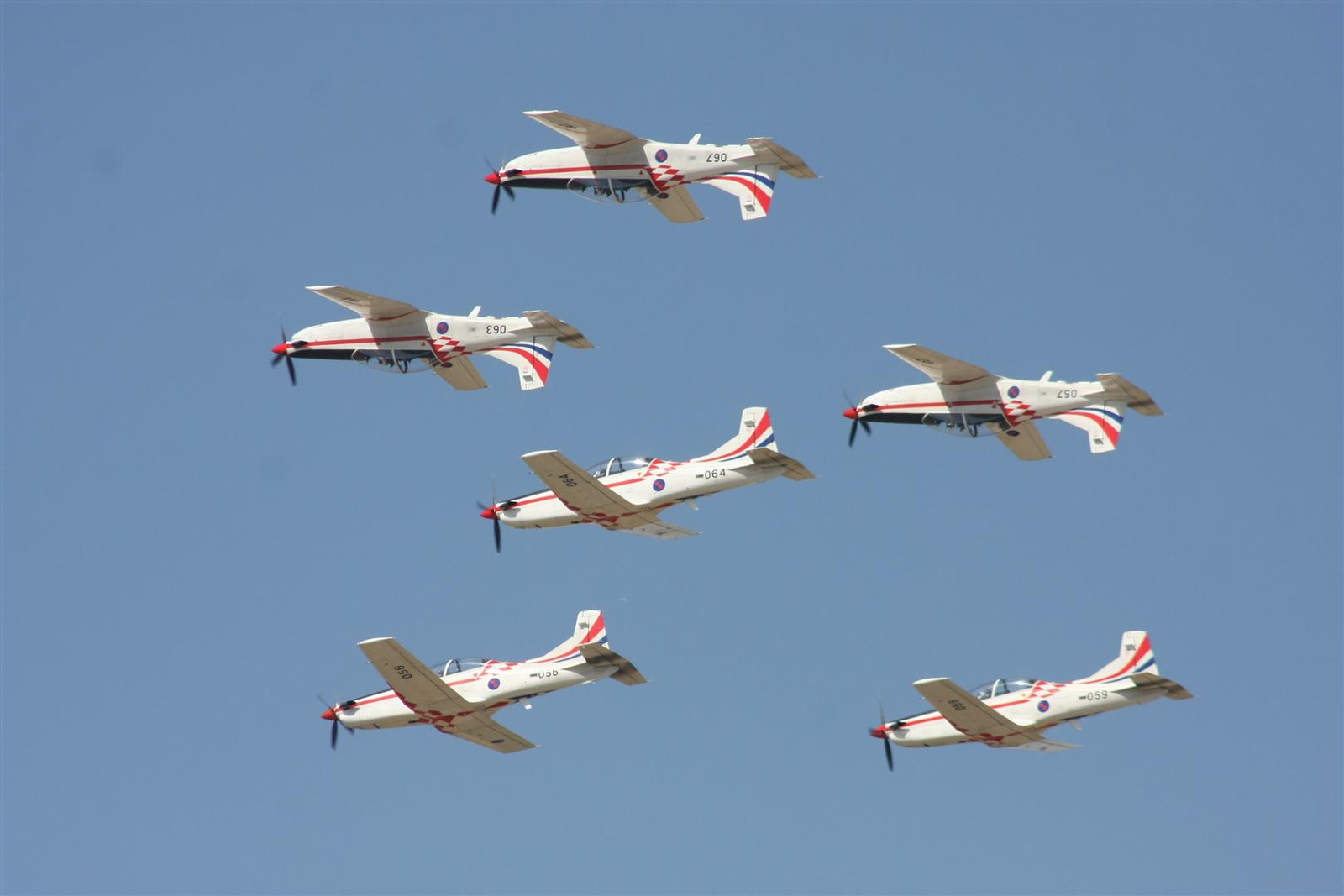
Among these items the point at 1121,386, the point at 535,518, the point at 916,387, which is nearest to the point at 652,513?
the point at 535,518

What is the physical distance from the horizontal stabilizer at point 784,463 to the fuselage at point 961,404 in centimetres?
624

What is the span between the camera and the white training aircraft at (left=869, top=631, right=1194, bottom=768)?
64312 millimetres

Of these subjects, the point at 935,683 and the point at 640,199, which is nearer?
the point at 935,683

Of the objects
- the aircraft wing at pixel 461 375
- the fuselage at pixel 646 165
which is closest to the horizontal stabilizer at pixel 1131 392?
the fuselage at pixel 646 165

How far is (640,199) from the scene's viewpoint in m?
71.7

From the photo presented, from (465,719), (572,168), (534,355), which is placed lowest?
(465,719)

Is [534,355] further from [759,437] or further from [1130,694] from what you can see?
[1130,694]

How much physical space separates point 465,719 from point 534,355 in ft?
34.1

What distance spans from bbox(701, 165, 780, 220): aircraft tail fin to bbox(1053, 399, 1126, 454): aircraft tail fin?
35.4 ft

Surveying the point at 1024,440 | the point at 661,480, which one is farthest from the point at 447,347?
the point at 1024,440

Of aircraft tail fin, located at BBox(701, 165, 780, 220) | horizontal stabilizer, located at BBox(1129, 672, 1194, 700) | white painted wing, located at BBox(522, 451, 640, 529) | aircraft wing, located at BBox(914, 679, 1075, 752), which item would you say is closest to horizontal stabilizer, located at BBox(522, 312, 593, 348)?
white painted wing, located at BBox(522, 451, 640, 529)

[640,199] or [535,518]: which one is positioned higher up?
[640,199]

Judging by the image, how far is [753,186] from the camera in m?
71.1

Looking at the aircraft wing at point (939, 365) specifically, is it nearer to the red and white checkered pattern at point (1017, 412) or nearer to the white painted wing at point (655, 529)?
the red and white checkered pattern at point (1017, 412)
